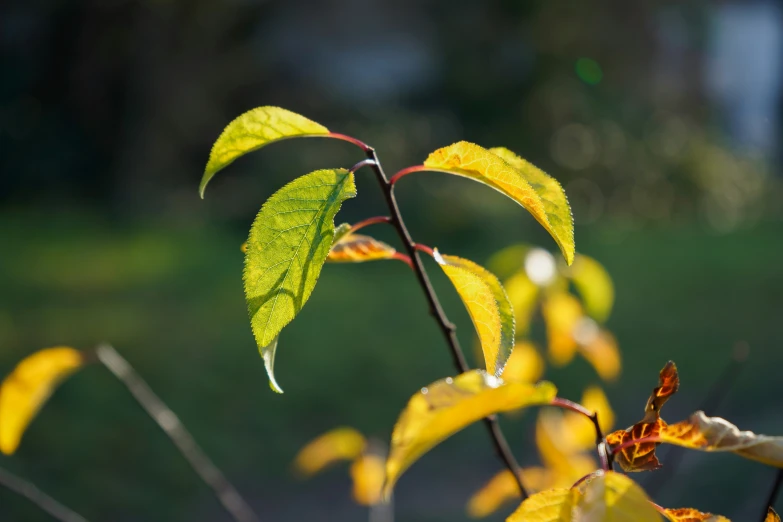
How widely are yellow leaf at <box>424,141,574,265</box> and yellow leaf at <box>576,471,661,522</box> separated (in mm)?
132

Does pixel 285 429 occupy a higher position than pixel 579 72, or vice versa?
pixel 579 72

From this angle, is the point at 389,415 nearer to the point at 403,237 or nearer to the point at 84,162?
the point at 403,237

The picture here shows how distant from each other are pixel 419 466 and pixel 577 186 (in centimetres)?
497

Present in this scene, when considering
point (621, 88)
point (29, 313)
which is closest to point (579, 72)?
point (621, 88)

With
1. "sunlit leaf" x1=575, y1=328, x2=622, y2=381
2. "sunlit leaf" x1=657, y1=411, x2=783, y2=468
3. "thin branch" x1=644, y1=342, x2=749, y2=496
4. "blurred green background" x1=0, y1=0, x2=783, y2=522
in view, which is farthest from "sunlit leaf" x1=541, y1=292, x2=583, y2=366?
"blurred green background" x1=0, y1=0, x2=783, y2=522

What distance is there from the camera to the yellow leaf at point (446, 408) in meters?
Answer: 0.33

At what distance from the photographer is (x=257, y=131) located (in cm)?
48

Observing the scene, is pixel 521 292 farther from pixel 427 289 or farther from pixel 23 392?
pixel 23 392

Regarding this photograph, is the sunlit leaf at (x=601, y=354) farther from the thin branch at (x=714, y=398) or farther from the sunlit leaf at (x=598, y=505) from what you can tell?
the sunlit leaf at (x=598, y=505)

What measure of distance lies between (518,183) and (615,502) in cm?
19

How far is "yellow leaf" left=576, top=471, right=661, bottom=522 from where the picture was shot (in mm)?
369

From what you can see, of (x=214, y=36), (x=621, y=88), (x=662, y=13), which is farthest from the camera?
(x=662, y=13)

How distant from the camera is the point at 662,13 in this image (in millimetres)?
10820

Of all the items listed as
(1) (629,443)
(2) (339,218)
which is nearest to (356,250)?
(1) (629,443)
